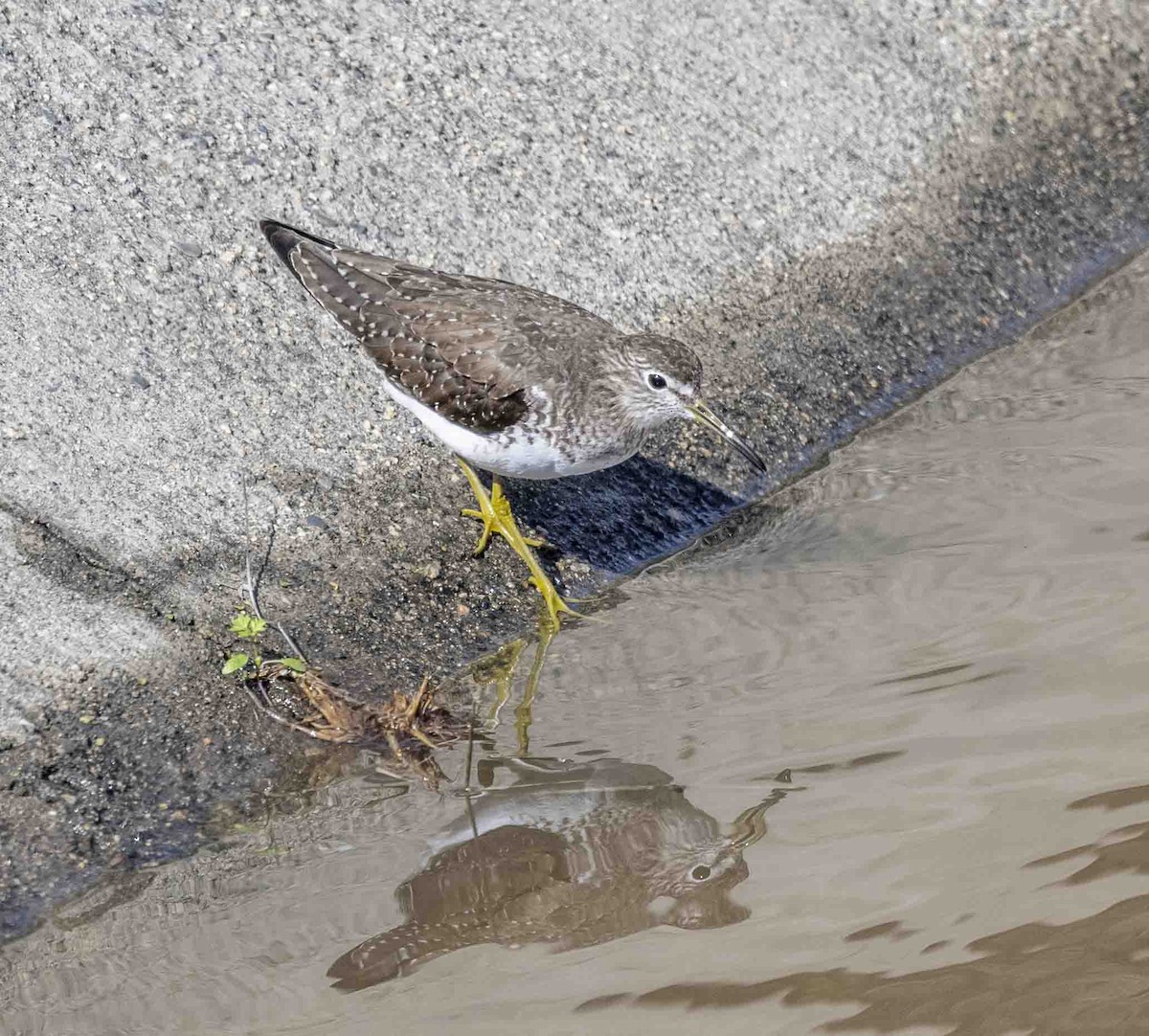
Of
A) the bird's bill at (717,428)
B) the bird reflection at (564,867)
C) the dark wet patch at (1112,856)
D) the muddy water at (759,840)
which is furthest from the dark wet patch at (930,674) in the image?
the bird's bill at (717,428)

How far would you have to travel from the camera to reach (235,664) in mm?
5859

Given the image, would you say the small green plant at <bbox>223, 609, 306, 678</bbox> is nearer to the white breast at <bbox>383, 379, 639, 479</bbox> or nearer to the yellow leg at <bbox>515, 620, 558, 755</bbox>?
the yellow leg at <bbox>515, 620, 558, 755</bbox>

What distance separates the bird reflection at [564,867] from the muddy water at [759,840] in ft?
0.04

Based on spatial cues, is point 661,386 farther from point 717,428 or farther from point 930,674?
point 930,674

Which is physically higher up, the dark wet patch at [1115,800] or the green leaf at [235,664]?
the green leaf at [235,664]

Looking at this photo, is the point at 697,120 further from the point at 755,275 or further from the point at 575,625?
the point at 575,625

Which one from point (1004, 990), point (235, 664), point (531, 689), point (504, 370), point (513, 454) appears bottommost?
point (1004, 990)

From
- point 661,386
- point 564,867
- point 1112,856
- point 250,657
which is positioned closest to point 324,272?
point 661,386

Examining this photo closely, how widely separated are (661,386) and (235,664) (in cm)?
215

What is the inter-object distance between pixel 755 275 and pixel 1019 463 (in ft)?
6.18

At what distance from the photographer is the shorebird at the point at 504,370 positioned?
21.1 ft

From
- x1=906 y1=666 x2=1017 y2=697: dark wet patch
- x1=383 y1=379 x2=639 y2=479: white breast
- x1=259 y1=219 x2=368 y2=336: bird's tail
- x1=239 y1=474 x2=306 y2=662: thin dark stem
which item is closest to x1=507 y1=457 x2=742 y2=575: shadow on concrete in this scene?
x1=383 y1=379 x2=639 y2=479: white breast

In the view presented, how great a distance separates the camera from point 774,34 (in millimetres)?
9156

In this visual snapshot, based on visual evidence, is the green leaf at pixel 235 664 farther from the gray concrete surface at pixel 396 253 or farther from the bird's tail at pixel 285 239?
the bird's tail at pixel 285 239
